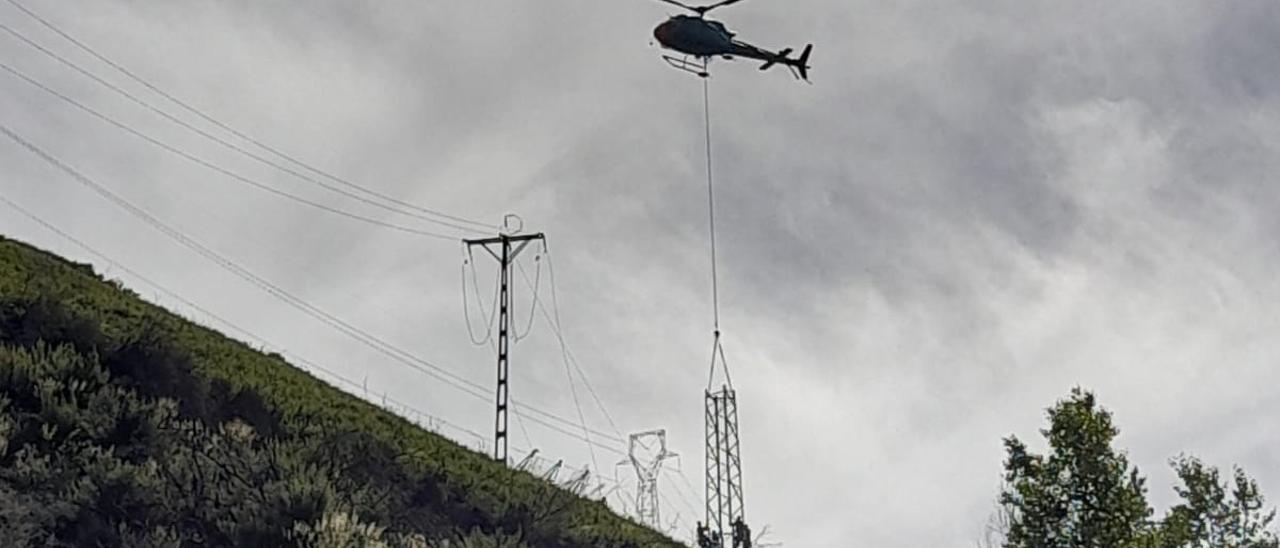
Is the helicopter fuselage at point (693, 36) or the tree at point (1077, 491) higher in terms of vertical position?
the helicopter fuselage at point (693, 36)

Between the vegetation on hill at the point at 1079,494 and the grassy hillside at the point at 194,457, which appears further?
the vegetation on hill at the point at 1079,494

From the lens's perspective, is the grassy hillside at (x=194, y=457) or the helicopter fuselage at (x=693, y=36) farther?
the helicopter fuselage at (x=693, y=36)

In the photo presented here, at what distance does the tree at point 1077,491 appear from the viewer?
24781 millimetres

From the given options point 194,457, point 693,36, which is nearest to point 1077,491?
point 693,36

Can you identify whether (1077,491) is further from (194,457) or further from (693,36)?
(194,457)

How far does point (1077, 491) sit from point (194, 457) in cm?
1718

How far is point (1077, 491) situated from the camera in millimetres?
25219

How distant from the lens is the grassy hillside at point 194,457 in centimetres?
1308

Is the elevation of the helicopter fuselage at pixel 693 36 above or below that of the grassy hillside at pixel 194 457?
above

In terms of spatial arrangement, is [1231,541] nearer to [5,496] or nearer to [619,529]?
[619,529]

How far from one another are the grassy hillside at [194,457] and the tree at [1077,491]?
7.76 meters

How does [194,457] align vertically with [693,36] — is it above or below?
below

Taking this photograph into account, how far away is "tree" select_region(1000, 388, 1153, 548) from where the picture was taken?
24.8m

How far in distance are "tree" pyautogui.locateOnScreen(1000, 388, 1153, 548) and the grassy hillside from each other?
7.76 m
